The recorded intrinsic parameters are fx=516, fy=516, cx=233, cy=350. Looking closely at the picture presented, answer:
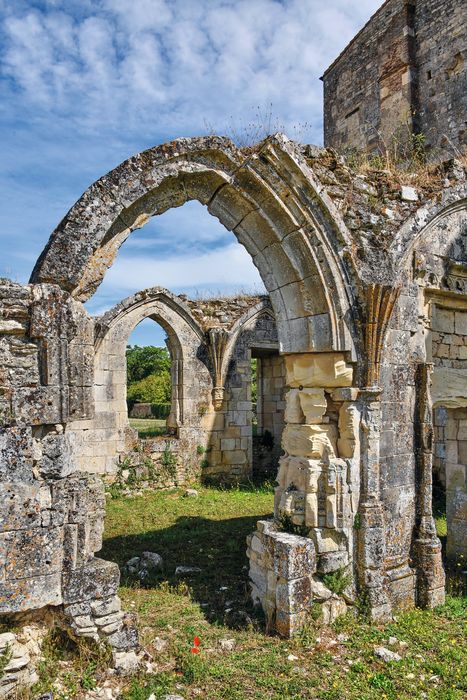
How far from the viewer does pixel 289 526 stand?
16.9ft

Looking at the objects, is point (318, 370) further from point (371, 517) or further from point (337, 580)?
point (337, 580)

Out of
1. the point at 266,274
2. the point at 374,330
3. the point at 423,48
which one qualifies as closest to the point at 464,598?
the point at 374,330

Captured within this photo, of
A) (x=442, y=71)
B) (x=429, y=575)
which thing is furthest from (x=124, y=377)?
(x=442, y=71)

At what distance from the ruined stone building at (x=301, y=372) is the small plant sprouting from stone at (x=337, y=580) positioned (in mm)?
72

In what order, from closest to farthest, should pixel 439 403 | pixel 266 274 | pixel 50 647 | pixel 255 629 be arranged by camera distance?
1. pixel 50 647
2. pixel 255 629
3. pixel 266 274
4. pixel 439 403

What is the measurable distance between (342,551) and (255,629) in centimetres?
108

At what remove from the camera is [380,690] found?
3.81m

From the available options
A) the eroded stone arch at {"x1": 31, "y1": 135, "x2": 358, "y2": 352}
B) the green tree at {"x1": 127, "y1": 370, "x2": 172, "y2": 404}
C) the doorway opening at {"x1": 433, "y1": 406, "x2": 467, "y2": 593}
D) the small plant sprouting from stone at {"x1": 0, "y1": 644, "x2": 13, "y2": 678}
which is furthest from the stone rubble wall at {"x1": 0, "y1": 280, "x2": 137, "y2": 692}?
the green tree at {"x1": 127, "y1": 370, "x2": 172, "y2": 404}

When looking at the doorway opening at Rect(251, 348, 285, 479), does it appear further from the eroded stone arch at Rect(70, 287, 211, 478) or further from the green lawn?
the green lawn

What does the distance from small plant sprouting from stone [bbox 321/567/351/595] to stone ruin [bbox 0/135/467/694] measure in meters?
0.05

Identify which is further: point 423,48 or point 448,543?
point 423,48

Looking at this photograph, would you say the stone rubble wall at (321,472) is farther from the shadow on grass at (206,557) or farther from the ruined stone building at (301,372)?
the shadow on grass at (206,557)

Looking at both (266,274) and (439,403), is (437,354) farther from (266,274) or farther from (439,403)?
(266,274)

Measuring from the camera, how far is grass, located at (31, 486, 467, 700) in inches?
148
